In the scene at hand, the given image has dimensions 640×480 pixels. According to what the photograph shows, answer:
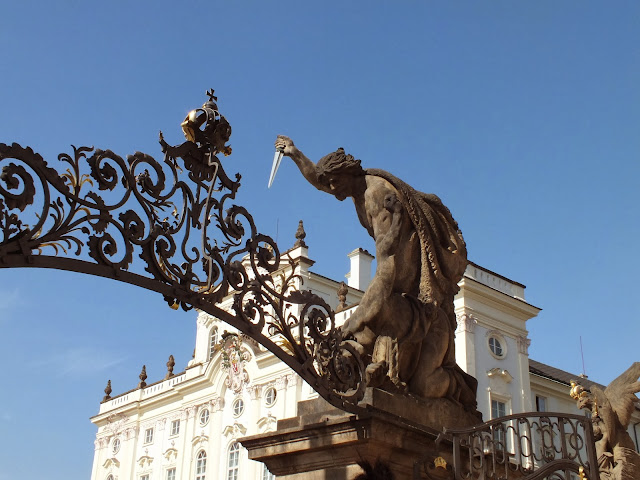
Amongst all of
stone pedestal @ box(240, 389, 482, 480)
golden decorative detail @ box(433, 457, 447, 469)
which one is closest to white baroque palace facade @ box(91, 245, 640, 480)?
stone pedestal @ box(240, 389, 482, 480)

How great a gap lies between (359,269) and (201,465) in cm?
1031

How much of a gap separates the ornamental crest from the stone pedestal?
24825 mm

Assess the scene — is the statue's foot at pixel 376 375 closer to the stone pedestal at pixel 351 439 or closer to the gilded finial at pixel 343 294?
the stone pedestal at pixel 351 439

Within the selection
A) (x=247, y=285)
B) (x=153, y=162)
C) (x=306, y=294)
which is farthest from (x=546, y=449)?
(x=153, y=162)

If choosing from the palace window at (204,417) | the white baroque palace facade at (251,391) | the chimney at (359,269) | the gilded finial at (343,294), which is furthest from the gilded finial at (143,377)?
the gilded finial at (343,294)

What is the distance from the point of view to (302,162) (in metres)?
6.64

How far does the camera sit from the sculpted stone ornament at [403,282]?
5875 millimetres

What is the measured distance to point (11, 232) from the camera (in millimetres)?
4102

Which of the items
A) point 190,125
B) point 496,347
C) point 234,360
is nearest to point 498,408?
point 496,347

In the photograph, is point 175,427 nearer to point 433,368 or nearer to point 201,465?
point 201,465

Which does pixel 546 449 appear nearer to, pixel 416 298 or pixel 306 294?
pixel 416 298

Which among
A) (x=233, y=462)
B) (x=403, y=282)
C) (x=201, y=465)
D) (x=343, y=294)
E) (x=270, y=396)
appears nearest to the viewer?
(x=403, y=282)

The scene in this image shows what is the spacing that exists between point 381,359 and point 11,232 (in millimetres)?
2837

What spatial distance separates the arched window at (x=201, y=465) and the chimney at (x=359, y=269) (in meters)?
9.27
